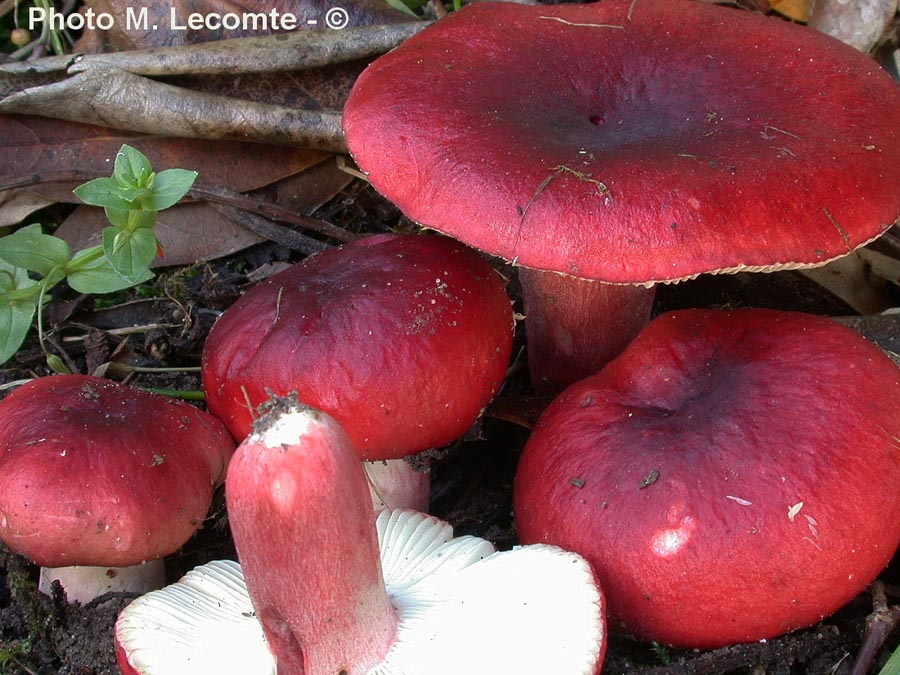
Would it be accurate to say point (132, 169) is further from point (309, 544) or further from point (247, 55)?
point (309, 544)

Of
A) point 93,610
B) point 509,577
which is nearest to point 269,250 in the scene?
point 93,610

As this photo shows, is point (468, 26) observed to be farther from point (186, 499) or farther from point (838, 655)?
point (838, 655)

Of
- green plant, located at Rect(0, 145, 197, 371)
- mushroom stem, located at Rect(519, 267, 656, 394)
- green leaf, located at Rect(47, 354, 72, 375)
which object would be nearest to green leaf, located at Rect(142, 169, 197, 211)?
green plant, located at Rect(0, 145, 197, 371)

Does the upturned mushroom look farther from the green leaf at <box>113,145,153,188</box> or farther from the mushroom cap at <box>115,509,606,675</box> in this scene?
the green leaf at <box>113,145,153,188</box>

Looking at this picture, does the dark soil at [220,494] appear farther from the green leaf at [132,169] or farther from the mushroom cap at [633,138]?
the mushroom cap at [633,138]

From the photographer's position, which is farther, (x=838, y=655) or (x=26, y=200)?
(x=26, y=200)

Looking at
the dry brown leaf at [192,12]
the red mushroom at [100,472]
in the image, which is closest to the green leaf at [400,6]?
the dry brown leaf at [192,12]
